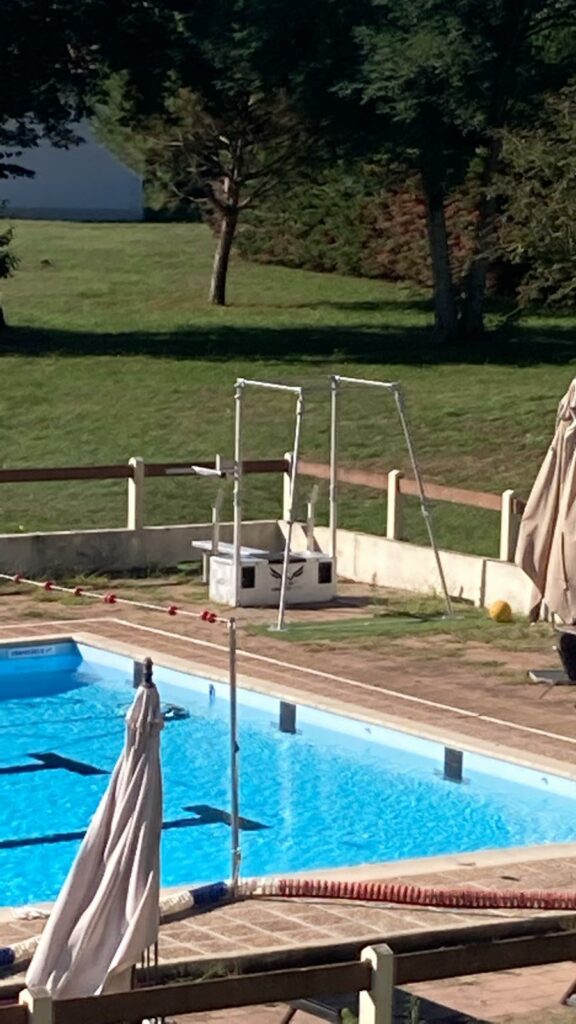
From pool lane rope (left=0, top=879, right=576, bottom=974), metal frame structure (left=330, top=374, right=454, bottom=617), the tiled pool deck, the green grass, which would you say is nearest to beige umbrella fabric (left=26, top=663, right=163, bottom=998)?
the tiled pool deck

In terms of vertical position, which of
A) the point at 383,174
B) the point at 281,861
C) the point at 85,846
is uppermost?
the point at 383,174

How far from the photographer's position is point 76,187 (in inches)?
2657

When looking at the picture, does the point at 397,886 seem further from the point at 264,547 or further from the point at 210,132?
the point at 210,132

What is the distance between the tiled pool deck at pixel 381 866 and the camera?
865cm

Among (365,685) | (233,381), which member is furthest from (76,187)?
(365,685)

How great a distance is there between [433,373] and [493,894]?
2301 centimetres

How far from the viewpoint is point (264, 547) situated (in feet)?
66.0

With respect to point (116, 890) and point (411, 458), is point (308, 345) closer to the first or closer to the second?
point (411, 458)

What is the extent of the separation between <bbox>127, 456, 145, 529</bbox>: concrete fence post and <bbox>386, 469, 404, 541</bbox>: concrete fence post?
2.35 meters

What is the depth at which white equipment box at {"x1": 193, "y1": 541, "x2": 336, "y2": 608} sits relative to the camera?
17969 millimetres

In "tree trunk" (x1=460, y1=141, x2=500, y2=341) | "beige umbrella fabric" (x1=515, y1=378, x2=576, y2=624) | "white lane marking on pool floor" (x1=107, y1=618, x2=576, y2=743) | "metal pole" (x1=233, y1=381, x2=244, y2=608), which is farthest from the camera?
"tree trunk" (x1=460, y1=141, x2=500, y2=341)

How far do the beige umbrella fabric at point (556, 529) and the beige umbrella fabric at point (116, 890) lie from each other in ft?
22.1

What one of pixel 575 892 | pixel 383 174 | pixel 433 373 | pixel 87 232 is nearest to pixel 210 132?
pixel 383 174

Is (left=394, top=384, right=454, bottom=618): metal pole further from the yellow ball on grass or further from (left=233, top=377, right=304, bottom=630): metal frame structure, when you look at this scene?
(left=233, top=377, right=304, bottom=630): metal frame structure
